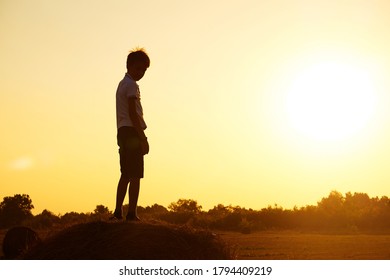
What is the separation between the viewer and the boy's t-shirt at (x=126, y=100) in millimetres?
8391

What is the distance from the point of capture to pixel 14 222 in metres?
27.7

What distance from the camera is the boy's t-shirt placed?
27.5 ft

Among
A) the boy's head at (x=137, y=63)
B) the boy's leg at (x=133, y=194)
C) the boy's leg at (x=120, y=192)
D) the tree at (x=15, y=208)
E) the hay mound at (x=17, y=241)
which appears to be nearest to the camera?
the boy's leg at (x=133, y=194)

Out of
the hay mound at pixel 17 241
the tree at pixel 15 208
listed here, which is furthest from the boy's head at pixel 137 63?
the tree at pixel 15 208

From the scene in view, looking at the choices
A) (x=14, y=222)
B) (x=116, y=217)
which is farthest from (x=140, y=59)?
(x=14, y=222)

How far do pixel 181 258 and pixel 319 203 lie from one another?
18988 mm

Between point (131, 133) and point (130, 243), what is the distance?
5.57 feet

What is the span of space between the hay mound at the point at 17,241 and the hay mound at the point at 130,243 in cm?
105

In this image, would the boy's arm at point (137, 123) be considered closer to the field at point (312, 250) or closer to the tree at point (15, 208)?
the field at point (312, 250)

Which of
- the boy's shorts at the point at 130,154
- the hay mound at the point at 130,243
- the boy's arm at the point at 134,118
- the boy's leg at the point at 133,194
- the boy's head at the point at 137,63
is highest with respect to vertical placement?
the boy's head at the point at 137,63

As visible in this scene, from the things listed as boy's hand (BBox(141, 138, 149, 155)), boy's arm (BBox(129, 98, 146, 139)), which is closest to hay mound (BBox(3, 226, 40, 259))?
boy's hand (BBox(141, 138, 149, 155))

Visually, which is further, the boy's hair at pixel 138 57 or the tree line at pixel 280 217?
the tree line at pixel 280 217

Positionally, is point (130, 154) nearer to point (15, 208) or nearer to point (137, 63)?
point (137, 63)

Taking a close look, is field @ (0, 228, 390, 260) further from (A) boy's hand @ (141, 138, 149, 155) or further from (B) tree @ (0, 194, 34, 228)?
(B) tree @ (0, 194, 34, 228)
